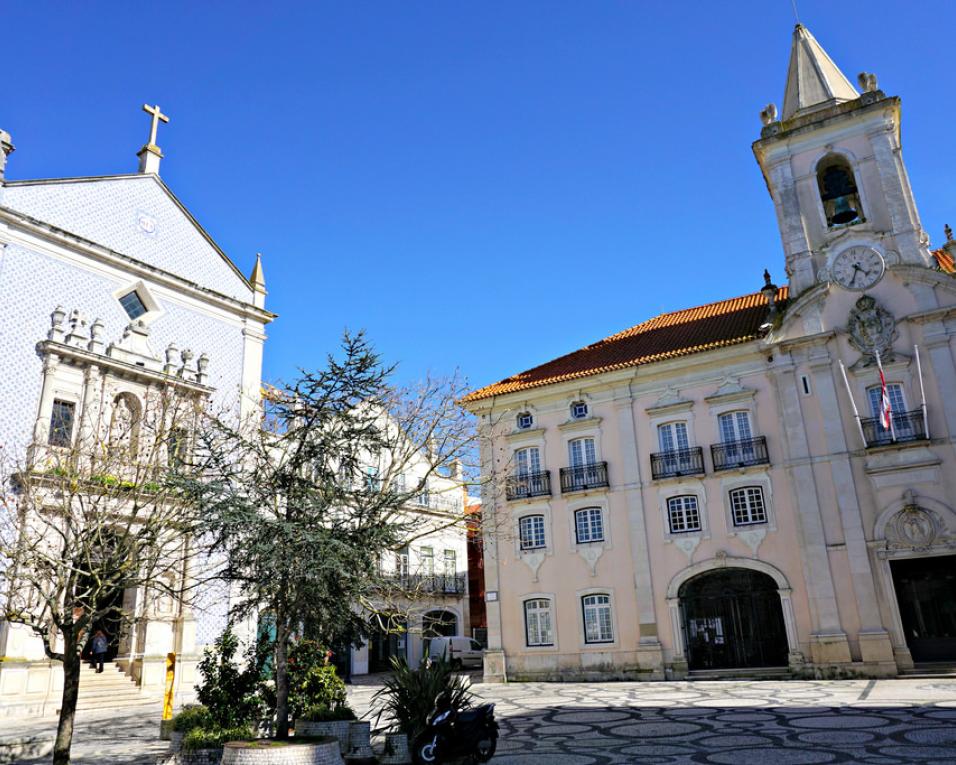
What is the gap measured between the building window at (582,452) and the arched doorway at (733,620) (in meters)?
4.99

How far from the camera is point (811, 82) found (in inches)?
974

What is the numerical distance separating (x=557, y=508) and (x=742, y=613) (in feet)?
21.2

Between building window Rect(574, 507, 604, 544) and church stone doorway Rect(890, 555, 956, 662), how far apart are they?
829 centimetres

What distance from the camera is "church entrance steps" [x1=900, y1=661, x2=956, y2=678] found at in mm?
18172

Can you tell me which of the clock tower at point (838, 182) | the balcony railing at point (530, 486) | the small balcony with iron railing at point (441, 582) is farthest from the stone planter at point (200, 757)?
the small balcony with iron railing at point (441, 582)

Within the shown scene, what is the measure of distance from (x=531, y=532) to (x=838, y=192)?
1472 cm

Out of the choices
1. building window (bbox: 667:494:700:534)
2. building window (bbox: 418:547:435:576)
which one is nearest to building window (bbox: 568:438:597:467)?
building window (bbox: 667:494:700:534)

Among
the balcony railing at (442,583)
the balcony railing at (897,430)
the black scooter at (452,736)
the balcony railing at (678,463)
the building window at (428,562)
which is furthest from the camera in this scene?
the building window at (428,562)

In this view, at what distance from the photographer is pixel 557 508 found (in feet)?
81.8

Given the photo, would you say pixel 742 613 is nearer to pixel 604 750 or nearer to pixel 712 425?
pixel 712 425

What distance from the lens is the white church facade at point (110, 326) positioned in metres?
18.4

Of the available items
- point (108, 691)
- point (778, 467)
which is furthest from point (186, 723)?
point (778, 467)

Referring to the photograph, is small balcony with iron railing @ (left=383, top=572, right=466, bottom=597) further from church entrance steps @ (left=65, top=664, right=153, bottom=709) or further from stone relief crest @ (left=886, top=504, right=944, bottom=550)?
stone relief crest @ (left=886, top=504, right=944, bottom=550)

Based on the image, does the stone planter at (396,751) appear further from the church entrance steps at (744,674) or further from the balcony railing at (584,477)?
the balcony railing at (584,477)
